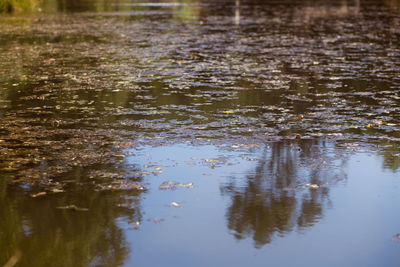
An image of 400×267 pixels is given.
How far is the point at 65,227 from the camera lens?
22.3 feet

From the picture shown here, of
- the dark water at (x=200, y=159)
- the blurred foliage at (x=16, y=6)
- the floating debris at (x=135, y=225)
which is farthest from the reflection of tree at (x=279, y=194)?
the blurred foliage at (x=16, y=6)

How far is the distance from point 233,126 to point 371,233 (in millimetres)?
4513

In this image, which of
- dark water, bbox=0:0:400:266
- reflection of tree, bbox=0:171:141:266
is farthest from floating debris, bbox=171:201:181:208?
reflection of tree, bbox=0:171:141:266

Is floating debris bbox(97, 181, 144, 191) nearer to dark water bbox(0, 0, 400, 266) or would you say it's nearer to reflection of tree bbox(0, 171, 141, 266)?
dark water bbox(0, 0, 400, 266)

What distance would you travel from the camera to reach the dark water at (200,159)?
640 centimetres

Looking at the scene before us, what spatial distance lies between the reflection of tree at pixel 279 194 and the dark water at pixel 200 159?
0.02m

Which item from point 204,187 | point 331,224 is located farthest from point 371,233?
point 204,187

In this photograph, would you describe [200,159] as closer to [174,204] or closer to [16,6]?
[174,204]

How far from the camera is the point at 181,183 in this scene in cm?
814

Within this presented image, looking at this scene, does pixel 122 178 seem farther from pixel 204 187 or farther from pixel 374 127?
pixel 374 127

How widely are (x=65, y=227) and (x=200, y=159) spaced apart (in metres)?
2.71

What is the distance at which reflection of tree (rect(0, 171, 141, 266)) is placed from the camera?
20.0ft

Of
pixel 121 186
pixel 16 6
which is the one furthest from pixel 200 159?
pixel 16 6

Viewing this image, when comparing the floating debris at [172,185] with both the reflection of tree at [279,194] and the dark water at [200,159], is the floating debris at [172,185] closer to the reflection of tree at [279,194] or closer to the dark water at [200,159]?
the dark water at [200,159]
